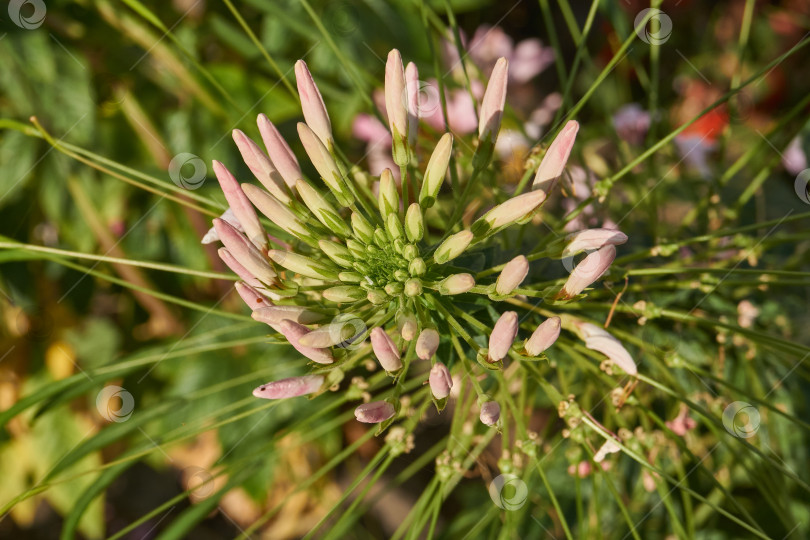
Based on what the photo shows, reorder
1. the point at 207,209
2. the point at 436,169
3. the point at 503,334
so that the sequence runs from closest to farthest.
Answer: the point at 503,334 < the point at 436,169 < the point at 207,209

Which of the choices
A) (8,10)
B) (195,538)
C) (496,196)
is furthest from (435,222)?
(195,538)

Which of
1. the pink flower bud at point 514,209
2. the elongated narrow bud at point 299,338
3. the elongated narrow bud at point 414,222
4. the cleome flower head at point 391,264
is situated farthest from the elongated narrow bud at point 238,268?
the pink flower bud at point 514,209

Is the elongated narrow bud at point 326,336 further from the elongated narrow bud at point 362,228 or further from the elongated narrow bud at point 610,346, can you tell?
the elongated narrow bud at point 610,346

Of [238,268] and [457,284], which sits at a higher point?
[238,268]

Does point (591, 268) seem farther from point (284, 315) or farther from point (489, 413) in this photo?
point (284, 315)

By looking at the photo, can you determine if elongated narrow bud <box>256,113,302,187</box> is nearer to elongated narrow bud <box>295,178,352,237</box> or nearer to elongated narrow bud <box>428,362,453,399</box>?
elongated narrow bud <box>295,178,352,237</box>

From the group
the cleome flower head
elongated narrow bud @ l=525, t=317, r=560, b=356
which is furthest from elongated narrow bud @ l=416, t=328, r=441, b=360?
elongated narrow bud @ l=525, t=317, r=560, b=356

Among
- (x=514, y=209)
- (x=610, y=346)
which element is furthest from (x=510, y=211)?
(x=610, y=346)
